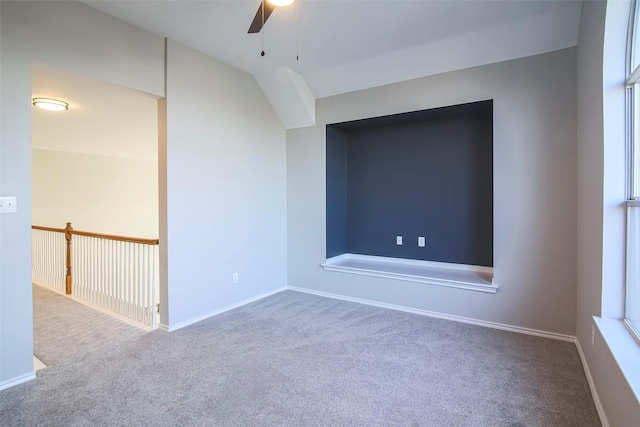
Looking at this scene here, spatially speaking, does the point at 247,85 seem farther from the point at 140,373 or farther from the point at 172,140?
the point at 140,373

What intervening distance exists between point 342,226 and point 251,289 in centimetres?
154

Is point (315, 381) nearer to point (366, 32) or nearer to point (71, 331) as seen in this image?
point (71, 331)

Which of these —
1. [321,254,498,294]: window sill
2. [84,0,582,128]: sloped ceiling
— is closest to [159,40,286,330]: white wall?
[84,0,582,128]: sloped ceiling

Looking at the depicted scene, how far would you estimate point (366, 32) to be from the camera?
9.61ft

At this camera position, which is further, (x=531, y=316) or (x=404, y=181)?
(x=404, y=181)

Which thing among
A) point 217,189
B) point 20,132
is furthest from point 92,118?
point 20,132

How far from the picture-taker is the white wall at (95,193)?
17.4 feet

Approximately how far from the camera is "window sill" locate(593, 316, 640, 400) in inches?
53.7

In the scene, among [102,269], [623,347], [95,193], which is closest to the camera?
[623,347]

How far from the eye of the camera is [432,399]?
199 centimetres

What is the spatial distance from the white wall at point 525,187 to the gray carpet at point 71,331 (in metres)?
2.93

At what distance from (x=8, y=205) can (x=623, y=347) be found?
12.1 feet

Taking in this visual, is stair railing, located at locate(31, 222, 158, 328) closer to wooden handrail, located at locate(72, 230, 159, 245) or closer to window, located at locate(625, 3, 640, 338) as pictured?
wooden handrail, located at locate(72, 230, 159, 245)

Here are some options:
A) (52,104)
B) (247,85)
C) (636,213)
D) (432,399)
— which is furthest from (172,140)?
(636,213)
